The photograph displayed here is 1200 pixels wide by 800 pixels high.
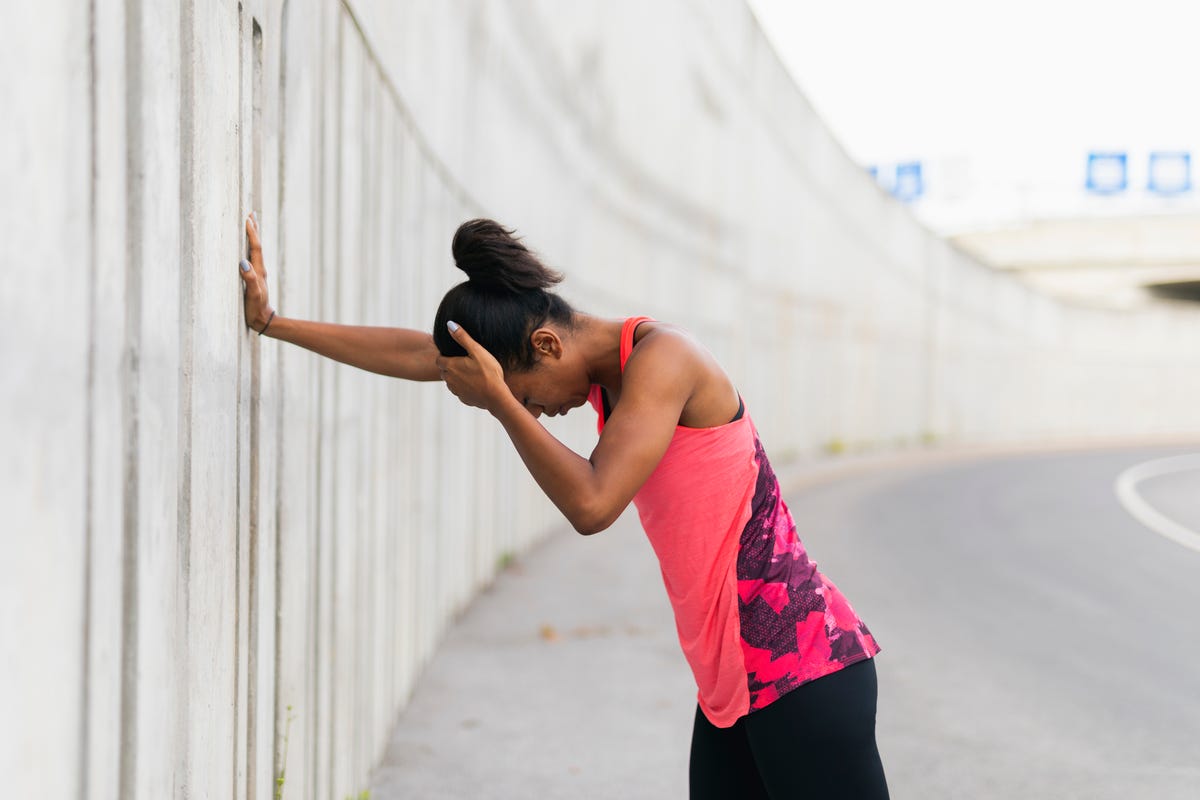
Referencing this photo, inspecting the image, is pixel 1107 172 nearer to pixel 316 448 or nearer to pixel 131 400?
pixel 316 448

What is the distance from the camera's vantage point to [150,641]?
1938 millimetres

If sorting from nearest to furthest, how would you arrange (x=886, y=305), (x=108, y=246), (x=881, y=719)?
(x=108, y=246)
(x=881, y=719)
(x=886, y=305)

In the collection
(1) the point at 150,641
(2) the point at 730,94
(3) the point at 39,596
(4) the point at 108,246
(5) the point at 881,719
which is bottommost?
(5) the point at 881,719

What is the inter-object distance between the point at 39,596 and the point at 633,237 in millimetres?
12688

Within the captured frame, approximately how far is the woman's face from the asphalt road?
7.70 feet

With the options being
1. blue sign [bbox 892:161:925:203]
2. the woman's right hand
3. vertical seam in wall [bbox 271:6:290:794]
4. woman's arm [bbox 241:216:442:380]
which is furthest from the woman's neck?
blue sign [bbox 892:161:925:203]

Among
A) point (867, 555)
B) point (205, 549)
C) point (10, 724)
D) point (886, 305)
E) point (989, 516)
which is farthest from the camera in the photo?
point (886, 305)

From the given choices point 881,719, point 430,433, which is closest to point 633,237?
point 430,433

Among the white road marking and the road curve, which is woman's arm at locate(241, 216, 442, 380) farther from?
the white road marking

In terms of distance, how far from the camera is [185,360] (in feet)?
6.98

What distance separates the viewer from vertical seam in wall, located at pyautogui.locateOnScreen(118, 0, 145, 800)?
1.81 metres

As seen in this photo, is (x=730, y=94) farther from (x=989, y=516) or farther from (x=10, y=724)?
(x=10, y=724)

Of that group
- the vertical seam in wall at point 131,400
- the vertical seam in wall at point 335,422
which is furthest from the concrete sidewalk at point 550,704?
the vertical seam in wall at point 131,400

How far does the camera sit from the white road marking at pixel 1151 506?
11523mm
